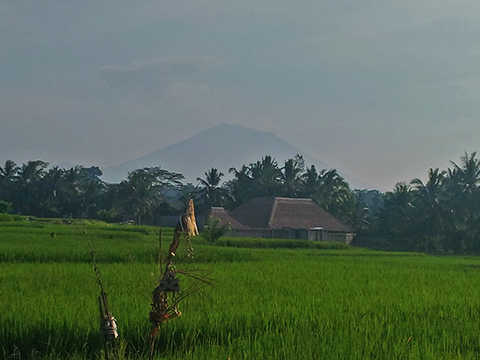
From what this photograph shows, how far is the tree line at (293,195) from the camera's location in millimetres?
30391

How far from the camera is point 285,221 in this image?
31.3m

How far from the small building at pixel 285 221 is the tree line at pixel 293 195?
2.43 metres

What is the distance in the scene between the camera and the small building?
30.8m

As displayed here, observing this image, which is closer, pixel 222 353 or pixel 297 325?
pixel 222 353

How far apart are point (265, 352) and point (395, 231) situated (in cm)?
2872

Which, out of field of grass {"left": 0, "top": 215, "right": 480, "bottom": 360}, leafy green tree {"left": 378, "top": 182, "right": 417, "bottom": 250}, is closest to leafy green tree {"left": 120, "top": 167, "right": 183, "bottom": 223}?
leafy green tree {"left": 378, "top": 182, "right": 417, "bottom": 250}

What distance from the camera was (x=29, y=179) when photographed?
37.6 metres

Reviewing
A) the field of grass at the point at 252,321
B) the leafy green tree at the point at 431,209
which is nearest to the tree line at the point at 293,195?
the leafy green tree at the point at 431,209

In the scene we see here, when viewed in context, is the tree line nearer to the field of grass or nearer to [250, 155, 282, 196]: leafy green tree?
[250, 155, 282, 196]: leafy green tree

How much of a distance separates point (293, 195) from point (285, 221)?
613 centimetres

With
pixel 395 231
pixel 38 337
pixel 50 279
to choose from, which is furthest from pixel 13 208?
pixel 38 337

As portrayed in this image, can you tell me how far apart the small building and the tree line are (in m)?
2.43

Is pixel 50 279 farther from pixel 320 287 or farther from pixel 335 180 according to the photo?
pixel 335 180

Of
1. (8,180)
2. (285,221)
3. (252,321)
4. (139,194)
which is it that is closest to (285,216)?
(285,221)
